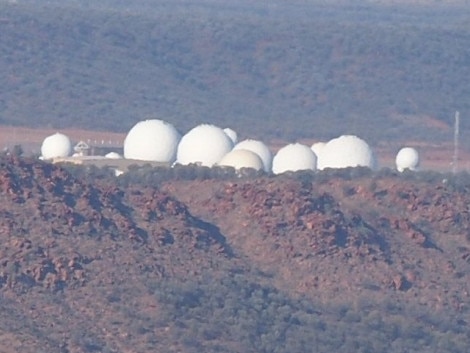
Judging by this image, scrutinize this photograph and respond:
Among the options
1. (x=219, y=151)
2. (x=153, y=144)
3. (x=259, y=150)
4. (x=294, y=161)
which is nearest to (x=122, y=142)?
(x=153, y=144)

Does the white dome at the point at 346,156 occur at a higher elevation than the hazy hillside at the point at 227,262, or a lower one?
higher

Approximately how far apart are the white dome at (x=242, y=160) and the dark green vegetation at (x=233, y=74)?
35190 millimetres

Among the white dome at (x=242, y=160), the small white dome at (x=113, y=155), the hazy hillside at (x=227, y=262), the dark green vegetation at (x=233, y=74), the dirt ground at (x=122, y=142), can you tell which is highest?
the dark green vegetation at (x=233, y=74)

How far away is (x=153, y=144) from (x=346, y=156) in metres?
6.54

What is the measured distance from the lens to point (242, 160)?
60094 mm

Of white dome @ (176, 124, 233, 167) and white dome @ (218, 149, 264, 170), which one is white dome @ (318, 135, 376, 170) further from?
white dome @ (218, 149, 264, 170)

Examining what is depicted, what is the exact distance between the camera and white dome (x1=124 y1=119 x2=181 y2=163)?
215 ft

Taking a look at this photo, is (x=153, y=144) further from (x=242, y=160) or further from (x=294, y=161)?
(x=242, y=160)

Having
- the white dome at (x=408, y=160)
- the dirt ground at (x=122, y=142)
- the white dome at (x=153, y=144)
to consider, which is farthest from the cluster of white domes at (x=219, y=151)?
the dirt ground at (x=122, y=142)

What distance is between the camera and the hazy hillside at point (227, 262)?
42.5 metres

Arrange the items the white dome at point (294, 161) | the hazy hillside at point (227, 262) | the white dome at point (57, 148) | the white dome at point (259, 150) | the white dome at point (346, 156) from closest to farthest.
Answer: the hazy hillside at point (227, 262) → the white dome at point (346, 156) → the white dome at point (294, 161) → the white dome at point (259, 150) → the white dome at point (57, 148)

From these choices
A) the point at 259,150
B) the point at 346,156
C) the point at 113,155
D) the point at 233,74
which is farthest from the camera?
the point at 233,74

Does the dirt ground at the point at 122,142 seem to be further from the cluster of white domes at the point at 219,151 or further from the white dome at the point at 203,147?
the white dome at the point at 203,147

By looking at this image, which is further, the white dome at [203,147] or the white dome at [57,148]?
the white dome at [57,148]
